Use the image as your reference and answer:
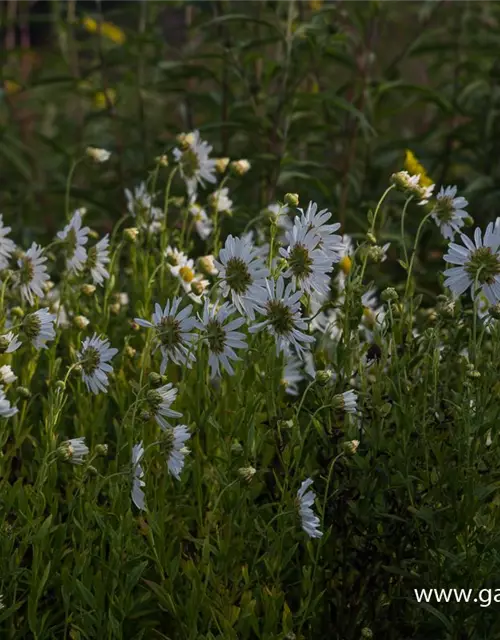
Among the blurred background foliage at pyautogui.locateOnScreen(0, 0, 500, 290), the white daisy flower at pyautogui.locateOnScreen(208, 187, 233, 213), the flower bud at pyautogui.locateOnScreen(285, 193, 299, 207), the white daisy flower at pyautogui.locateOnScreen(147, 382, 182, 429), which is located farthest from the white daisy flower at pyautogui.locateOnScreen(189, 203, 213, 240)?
the white daisy flower at pyautogui.locateOnScreen(147, 382, 182, 429)

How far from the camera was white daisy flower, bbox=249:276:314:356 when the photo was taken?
1667 mm

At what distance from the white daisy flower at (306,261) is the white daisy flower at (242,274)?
0.16 ft

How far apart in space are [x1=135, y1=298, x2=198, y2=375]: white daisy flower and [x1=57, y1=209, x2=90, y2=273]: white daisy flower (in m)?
0.38

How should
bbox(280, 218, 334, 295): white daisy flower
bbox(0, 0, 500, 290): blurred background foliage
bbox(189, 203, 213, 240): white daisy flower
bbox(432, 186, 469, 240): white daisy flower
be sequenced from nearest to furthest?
bbox(280, 218, 334, 295): white daisy flower
bbox(432, 186, 469, 240): white daisy flower
bbox(189, 203, 213, 240): white daisy flower
bbox(0, 0, 500, 290): blurred background foliage

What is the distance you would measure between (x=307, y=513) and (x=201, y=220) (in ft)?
3.35

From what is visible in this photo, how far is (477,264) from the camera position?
173cm

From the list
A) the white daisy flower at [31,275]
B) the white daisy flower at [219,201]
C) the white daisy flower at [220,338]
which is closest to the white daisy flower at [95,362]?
the white daisy flower at [220,338]

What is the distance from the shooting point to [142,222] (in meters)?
2.34

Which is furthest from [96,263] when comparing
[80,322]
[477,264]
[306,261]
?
[477,264]

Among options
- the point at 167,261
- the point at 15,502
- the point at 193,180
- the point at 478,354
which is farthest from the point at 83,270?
the point at 478,354

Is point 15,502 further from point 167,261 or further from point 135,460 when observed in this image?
point 167,261

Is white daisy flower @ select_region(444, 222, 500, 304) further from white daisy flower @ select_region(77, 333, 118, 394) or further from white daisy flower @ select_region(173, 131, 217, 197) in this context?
white daisy flower @ select_region(173, 131, 217, 197)

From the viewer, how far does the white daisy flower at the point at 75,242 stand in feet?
6.90

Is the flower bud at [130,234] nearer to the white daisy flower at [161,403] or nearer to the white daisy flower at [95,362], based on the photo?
the white daisy flower at [95,362]
